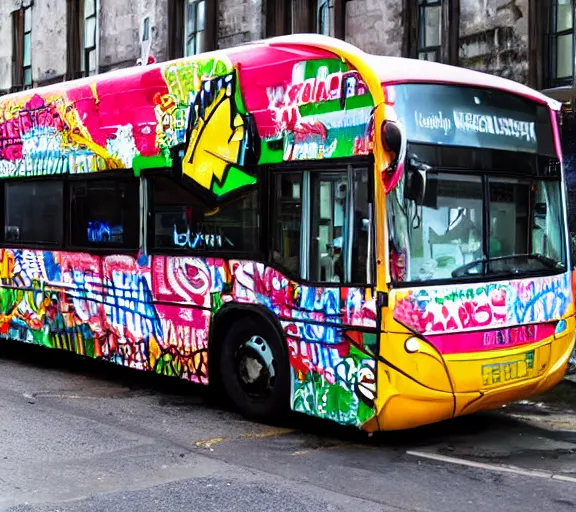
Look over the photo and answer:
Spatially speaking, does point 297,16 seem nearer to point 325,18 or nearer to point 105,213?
point 325,18

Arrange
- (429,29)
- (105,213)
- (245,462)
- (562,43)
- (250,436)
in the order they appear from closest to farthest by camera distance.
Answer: (245,462)
(250,436)
(105,213)
(562,43)
(429,29)

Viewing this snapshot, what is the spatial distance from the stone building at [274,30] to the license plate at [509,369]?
21.3 ft

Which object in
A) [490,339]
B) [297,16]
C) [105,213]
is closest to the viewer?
[490,339]

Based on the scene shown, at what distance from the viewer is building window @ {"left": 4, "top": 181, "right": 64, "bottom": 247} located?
9.95m

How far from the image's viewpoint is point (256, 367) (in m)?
7.64

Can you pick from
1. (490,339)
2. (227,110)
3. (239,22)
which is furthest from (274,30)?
(490,339)

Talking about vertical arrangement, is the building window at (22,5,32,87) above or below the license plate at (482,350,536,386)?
above

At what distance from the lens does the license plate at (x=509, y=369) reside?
6.72 metres

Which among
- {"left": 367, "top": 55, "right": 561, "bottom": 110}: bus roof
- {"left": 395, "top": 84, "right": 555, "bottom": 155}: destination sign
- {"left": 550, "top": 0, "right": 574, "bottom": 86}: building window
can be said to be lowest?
{"left": 395, "top": 84, "right": 555, "bottom": 155}: destination sign

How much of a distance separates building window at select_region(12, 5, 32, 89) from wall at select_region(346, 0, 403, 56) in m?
11.9

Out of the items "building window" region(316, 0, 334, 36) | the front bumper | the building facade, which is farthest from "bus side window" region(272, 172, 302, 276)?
"building window" region(316, 0, 334, 36)

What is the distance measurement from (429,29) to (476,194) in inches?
310

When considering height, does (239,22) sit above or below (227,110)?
above

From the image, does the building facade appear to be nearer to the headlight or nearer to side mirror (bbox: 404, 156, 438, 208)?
side mirror (bbox: 404, 156, 438, 208)
